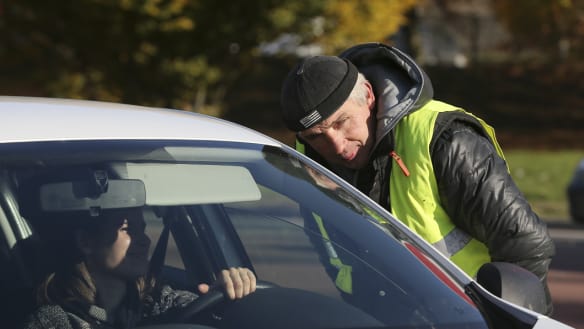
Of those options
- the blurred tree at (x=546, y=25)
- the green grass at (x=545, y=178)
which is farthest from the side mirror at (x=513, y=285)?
the blurred tree at (x=546, y=25)

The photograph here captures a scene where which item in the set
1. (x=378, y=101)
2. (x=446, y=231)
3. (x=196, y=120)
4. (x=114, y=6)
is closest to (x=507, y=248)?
(x=446, y=231)

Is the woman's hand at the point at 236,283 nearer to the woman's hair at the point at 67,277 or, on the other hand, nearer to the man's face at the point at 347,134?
the woman's hair at the point at 67,277

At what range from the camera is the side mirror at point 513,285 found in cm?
324

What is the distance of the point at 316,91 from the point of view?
12.6 feet

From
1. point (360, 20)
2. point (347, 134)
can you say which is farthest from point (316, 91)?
point (360, 20)

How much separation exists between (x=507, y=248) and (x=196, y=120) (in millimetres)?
952

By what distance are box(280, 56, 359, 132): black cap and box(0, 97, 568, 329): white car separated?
0.19 metres

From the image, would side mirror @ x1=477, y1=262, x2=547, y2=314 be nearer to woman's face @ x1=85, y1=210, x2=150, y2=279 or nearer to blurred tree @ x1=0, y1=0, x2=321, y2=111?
woman's face @ x1=85, y1=210, x2=150, y2=279

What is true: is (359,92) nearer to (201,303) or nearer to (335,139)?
(335,139)

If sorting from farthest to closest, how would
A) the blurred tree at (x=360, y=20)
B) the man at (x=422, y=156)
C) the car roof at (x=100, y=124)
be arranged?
the blurred tree at (x=360, y=20) < the man at (x=422, y=156) < the car roof at (x=100, y=124)

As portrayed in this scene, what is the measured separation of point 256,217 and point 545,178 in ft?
67.1

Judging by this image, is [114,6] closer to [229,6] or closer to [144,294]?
[229,6]

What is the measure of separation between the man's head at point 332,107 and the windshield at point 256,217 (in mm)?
239

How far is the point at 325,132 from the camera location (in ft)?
12.8
